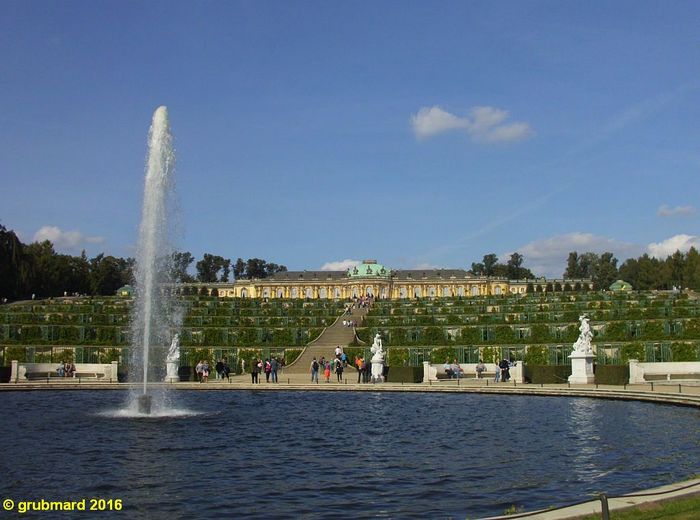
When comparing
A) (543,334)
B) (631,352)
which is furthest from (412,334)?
(631,352)

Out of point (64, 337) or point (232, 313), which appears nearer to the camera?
point (64, 337)

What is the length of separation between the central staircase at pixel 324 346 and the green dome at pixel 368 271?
374 feet

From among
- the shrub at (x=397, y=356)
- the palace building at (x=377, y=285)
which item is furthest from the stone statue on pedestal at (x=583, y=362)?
the palace building at (x=377, y=285)

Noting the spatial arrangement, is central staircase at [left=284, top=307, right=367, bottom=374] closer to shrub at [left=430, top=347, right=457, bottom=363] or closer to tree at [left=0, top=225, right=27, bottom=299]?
shrub at [left=430, top=347, right=457, bottom=363]

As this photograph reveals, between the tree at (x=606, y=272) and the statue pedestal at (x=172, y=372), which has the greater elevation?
the tree at (x=606, y=272)

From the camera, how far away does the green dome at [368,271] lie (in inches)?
7279

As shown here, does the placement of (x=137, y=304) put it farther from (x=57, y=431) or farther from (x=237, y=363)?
(x=237, y=363)

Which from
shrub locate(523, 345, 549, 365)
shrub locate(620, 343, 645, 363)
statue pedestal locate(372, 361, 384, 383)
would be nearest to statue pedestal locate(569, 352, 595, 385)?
shrub locate(620, 343, 645, 363)

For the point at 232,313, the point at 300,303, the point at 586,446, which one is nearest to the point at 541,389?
the point at 586,446

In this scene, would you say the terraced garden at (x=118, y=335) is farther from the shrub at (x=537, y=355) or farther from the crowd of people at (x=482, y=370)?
the shrub at (x=537, y=355)

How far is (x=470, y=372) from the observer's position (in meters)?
46.8

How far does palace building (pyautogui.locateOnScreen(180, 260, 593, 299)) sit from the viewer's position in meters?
180

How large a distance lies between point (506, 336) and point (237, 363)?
785 inches

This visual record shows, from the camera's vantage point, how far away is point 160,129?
30.0m
